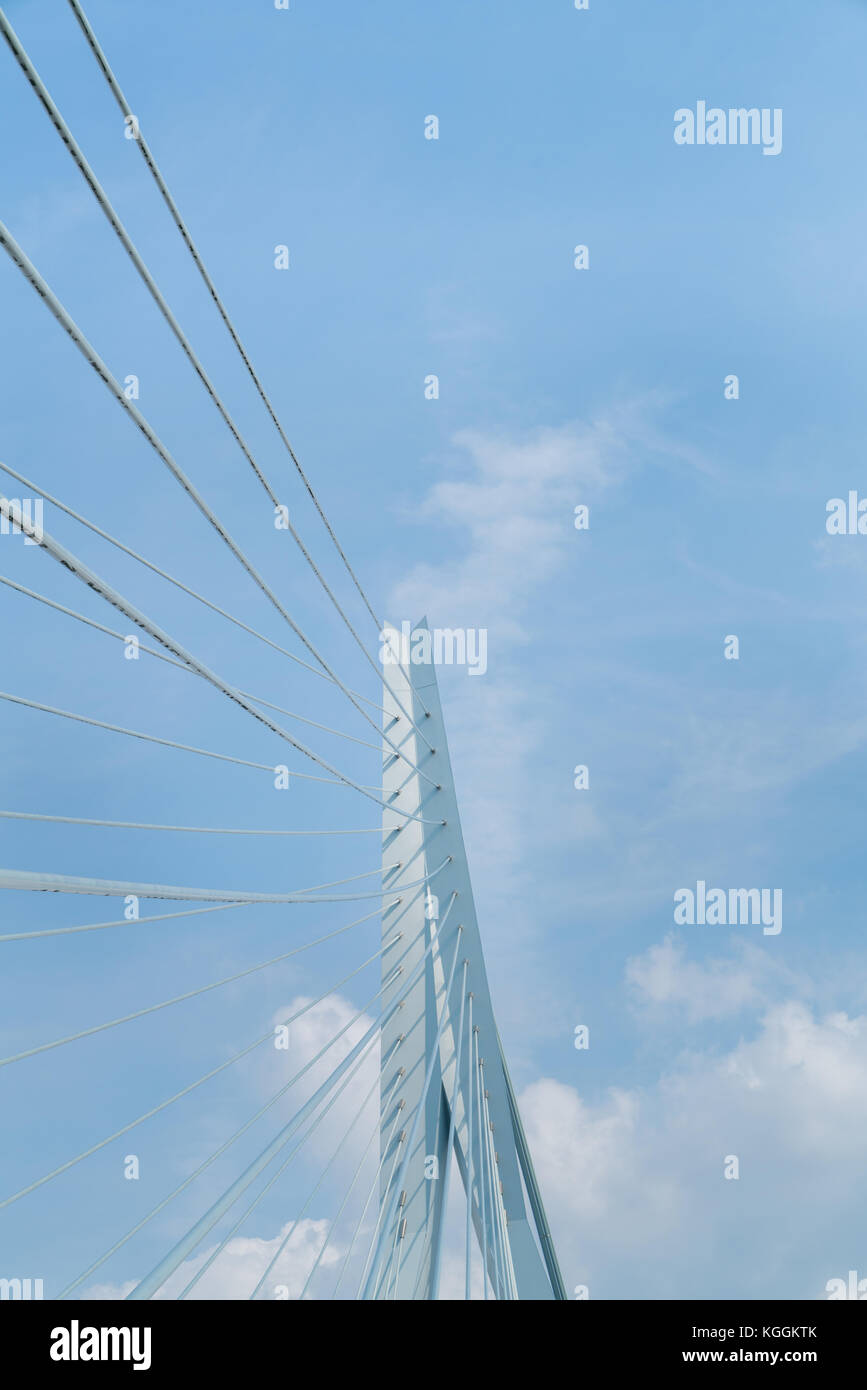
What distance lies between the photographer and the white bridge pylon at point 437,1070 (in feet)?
14.4

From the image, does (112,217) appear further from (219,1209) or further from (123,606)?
(219,1209)

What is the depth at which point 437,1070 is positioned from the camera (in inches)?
197

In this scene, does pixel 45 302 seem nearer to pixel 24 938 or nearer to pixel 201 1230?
pixel 24 938

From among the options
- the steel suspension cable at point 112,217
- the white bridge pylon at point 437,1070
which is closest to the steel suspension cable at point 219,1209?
the white bridge pylon at point 437,1070

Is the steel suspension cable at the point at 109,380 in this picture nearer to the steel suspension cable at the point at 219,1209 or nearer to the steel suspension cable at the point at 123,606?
the steel suspension cable at the point at 123,606

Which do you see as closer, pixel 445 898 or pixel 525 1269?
pixel 525 1269

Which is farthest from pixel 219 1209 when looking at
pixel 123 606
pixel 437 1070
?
pixel 437 1070

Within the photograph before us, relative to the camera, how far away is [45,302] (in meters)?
1.74

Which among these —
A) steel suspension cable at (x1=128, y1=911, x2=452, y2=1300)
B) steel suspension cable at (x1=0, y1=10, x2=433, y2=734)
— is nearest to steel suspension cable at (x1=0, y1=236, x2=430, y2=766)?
steel suspension cable at (x1=0, y1=10, x2=433, y2=734)

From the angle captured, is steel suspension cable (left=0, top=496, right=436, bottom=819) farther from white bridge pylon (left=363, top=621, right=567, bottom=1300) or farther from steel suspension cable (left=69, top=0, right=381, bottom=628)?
white bridge pylon (left=363, top=621, right=567, bottom=1300)

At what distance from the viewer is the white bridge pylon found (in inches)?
173
